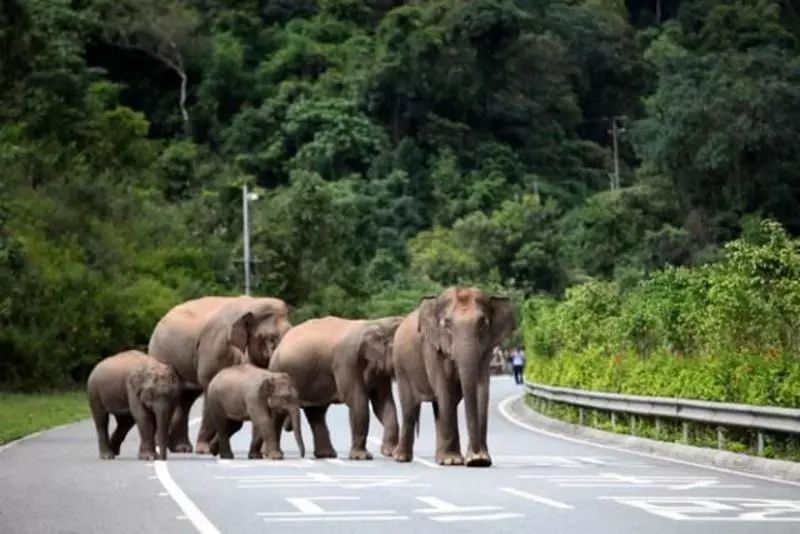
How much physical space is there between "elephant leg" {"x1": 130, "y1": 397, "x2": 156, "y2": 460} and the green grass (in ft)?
15.4

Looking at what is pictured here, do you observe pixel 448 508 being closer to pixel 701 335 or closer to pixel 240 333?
pixel 240 333

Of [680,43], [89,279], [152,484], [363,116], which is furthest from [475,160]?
[152,484]

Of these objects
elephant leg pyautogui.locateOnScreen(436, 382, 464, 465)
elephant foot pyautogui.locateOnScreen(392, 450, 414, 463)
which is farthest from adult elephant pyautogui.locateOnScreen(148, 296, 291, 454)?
elephant leg pyautogui.locateOnScreen(436, 382, 464, 465)

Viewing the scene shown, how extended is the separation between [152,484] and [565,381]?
60.7 feet

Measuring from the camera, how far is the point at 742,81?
243 ft

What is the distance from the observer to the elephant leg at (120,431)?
27248 mm

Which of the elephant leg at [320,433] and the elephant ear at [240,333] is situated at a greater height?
the elephant ear at [240,333]

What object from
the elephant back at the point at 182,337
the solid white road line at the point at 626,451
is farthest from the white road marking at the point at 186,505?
the elephant back at the point at 182,337

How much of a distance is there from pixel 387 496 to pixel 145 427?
9021mm

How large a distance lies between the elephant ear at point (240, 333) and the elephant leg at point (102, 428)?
207 cm

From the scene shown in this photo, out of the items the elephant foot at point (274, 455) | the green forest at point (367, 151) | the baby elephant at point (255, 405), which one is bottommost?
the elephant foot at point (274, 455)

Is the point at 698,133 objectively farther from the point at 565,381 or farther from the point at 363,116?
the point at 565,381

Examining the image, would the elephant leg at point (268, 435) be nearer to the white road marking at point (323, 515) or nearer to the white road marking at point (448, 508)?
the white road marking at point (323, 515)

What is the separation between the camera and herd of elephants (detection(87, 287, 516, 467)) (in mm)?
24453
